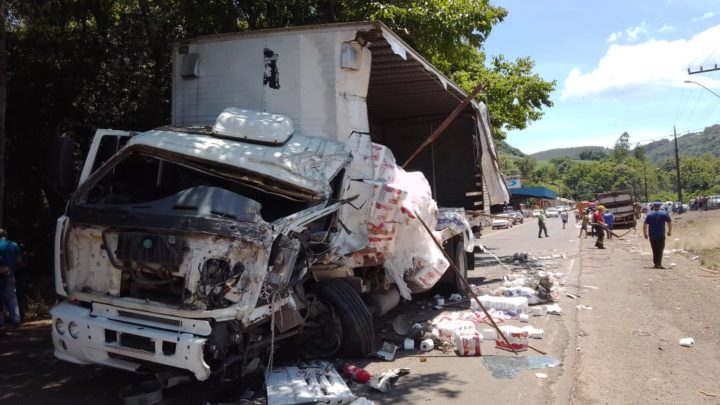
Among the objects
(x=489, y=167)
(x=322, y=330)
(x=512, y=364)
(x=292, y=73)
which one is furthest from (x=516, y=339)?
(x=489, y=167)

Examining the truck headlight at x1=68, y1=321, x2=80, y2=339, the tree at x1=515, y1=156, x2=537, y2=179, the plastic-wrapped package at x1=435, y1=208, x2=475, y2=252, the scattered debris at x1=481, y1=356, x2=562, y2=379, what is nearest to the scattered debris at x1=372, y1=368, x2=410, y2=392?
the scattered debris at x1=481, y1=356, x2=562, y2=379

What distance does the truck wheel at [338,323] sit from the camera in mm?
5129

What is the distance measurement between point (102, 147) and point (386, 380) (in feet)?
11.3

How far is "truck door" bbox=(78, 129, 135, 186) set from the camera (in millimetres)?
5075

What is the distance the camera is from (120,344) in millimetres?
3992

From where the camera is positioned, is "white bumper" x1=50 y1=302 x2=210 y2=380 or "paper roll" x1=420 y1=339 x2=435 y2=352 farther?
"paper roll" x1=420 y1=339 x2=435 y2=352

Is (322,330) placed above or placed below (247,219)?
below

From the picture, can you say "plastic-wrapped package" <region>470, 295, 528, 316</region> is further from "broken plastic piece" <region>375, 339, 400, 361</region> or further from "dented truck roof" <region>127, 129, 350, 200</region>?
"dented truck roof" <region>127, 129, 350, 200</region>

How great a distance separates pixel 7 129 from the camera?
371 inches

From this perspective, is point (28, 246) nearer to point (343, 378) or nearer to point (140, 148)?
point (140, 148)

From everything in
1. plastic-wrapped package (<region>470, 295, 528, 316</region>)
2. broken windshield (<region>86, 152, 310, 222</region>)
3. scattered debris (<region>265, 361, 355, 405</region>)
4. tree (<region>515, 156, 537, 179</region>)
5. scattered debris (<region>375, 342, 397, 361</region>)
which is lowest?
scattered debris (<region>375, 342, 397, 361</region>)

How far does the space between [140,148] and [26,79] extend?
19.2 ft

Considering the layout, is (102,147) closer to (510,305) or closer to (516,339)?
(516,339)

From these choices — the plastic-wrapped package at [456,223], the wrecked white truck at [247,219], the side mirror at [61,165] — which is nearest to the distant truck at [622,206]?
the plastic-wrapped package at [456,223]
